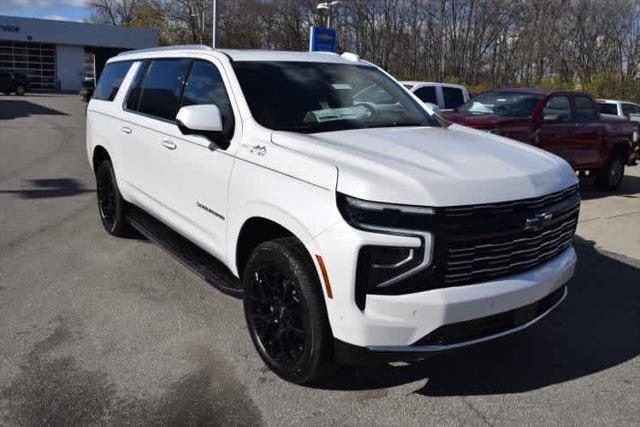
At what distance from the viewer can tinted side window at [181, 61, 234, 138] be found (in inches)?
158

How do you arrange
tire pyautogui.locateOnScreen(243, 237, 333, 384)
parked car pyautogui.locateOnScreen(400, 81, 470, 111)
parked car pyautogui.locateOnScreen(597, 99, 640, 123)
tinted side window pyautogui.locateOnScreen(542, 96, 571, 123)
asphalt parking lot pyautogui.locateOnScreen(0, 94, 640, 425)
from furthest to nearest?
parked car pyautogui.locateOnScreen(597, 99, 640, 123) < parked car pyautogui.locateOnScreen(400, 81, 470, 111) < tinted side window pyautogui.locateOnScreen(542, 96, 571, 123) < asphalt parking lot pyautogui.locateOnScreen(0, 94, 640, 425) < tire pyautogui.locateOnScreen(243, 237, 333, 384)

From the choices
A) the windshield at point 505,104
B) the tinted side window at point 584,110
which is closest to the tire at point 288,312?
the windshield at point 505,104

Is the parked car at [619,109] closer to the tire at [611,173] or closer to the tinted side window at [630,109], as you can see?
the tinted side window at [630,109]

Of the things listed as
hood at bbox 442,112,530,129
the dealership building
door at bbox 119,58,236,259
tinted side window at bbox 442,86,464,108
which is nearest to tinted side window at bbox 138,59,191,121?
door at bbox 119,58,236,259

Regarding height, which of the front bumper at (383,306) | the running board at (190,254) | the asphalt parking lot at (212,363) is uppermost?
the front bumper at (383,306)

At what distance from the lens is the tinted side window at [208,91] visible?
402 cm

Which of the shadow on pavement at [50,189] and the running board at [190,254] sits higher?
the running board at [190,254]

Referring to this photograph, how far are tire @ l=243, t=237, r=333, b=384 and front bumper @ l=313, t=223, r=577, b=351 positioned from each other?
0.15 meters

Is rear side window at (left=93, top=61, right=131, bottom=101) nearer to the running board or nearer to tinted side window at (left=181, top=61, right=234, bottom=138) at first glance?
the running board

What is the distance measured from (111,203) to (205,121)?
119 inches

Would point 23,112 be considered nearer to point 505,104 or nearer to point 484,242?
point 505,104

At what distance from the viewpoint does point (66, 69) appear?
50938mm

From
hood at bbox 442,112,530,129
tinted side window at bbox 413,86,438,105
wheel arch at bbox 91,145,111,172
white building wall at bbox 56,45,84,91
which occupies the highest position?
white building wall at bbox 56,45,84,91

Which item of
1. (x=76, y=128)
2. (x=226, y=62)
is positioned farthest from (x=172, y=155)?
(x=76, y=128)
